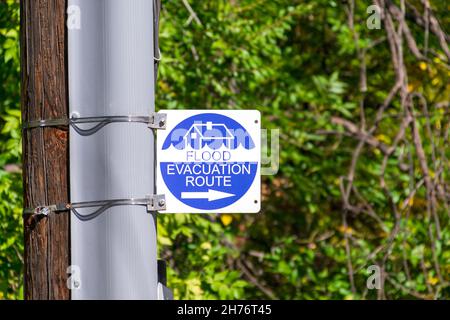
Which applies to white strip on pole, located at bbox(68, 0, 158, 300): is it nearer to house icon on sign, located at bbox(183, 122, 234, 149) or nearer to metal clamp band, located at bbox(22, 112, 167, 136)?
metal clamp band, located at bbox(22, 112, 167, 136)

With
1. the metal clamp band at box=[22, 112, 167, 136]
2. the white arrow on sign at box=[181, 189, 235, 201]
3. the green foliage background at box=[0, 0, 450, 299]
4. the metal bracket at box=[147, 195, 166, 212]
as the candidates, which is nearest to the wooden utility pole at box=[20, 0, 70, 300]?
the metal clamp band at box=[22, 112, 167, 136]

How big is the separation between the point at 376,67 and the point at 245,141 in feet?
Result: 21.8

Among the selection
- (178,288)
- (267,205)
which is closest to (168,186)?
(178,288)

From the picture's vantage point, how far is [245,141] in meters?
3.15

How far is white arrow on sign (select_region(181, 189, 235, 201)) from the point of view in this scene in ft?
10.2

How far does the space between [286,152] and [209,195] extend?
17.5 feet

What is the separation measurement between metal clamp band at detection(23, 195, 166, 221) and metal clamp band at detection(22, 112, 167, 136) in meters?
0.21

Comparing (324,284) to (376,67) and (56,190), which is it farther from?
(56,190)

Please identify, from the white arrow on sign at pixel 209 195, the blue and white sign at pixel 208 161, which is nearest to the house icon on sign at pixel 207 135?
the blue and white sign at pixel 208 161

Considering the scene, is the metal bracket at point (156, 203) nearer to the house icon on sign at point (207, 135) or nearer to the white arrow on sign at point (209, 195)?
the white arrow on sign at point (209, 195)

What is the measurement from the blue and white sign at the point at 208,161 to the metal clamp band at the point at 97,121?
0.04 meters

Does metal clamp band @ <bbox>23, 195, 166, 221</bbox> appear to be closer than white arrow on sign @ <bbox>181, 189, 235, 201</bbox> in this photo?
Yes

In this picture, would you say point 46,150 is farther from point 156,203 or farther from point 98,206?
point 156,203
